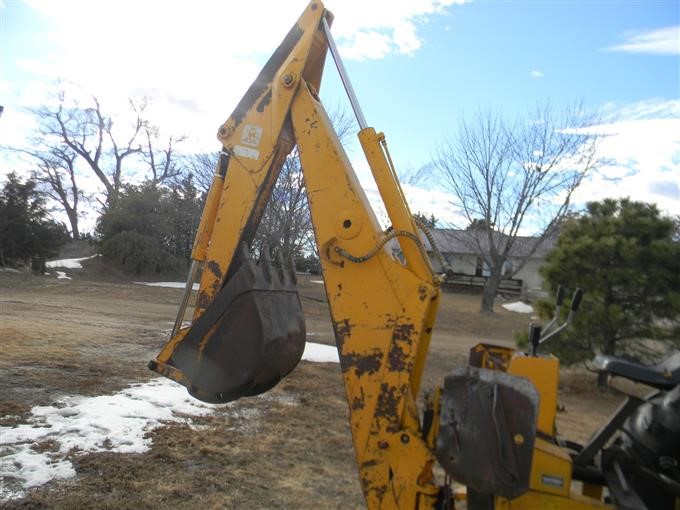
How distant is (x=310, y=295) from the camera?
23844 millimetres

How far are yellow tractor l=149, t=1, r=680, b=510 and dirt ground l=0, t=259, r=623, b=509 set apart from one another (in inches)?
57.4

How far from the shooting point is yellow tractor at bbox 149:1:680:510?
2498mm

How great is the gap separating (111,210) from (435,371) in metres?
21.0

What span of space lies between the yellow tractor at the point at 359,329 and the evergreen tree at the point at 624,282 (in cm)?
731

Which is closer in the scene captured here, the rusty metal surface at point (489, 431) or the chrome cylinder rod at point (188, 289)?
the rusty metal surface at point (489, 431)

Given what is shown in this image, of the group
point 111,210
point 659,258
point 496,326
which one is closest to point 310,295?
point 496,326

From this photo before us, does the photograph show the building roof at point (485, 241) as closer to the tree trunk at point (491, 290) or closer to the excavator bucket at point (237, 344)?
the tree trunk at point (491, 290)

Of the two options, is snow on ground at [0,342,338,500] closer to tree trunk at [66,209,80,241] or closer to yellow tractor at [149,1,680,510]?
yellow tractor at [149,1,680,510]

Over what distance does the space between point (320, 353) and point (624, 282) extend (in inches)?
225

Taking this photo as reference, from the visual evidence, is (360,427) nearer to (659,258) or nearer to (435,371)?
(435,371)

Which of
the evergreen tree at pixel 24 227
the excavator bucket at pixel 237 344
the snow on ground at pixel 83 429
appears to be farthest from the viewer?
the evergreen tree at pixel 24 227

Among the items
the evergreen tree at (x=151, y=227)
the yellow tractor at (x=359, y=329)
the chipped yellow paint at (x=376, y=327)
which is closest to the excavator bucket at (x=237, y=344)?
the yellow tractor at (x=359, y=329)

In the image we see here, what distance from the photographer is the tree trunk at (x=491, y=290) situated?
23.0m

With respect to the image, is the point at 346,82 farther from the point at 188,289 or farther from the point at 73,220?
the point at 73,220
